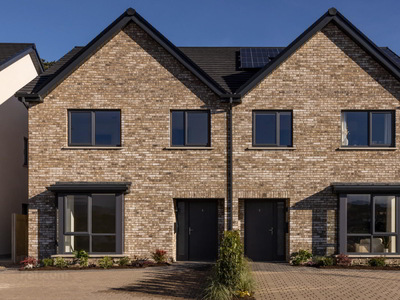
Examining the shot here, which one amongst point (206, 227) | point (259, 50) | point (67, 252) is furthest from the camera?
point (259, 50)

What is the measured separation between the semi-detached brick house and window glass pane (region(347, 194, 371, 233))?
467 millimetres

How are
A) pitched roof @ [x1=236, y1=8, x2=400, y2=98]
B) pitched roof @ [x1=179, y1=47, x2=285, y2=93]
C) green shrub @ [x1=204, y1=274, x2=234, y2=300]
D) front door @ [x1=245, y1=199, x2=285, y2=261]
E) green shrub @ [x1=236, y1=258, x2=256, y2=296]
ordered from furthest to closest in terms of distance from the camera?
pitched roof @ [x1=179, y1=47, x2=285, y2=93] < front door @ [x1=245, y1=199, x2=285, y2=261] < pitched roof @ [x1=236, y1=8, x2=400, y2=98] < green shrub @ [x1=236, y1=258, x2=256, y2=296] < green shrub @ [x1=204, y1=274, x2=234, y2=300]

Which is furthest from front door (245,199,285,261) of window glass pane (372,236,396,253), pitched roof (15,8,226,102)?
pitched roof (15,8,226,102)

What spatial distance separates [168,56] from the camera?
15.7 m

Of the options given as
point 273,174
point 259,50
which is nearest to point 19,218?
point 273,174

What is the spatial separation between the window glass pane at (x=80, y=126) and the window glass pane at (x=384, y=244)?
35.3 feet

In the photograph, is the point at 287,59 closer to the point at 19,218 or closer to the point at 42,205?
the point at 42,205

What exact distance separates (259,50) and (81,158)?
952 centimetres

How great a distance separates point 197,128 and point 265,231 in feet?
14.8

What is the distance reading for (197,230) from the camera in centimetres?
1596

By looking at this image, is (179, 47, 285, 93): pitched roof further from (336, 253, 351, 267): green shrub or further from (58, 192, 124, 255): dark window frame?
(336, 253, 351, 267): green shrub

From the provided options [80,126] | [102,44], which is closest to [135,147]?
[80,126]

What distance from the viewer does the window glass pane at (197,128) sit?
15648 millimetres

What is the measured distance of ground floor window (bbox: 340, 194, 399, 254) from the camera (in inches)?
587
